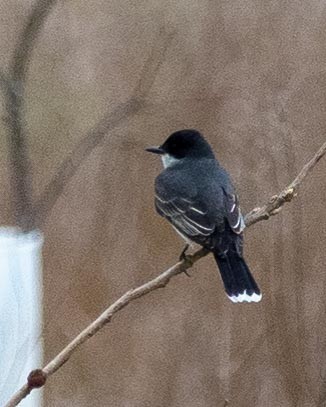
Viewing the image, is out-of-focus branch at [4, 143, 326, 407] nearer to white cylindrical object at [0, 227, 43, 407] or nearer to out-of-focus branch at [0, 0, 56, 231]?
white cylindrical object at [0, 227, 43, 407]

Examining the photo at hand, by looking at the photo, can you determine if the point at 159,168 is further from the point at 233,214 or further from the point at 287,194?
the point at 287,194

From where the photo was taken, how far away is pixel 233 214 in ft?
5.96

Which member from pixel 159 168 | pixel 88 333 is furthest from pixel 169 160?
pixel 88 333

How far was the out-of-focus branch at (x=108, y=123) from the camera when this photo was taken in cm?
278

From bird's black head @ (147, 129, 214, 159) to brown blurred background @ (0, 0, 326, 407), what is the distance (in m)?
0.72

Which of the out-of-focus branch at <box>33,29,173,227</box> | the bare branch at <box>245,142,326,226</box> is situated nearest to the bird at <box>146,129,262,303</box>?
the bare branch at <box>245,142,326,226</box>

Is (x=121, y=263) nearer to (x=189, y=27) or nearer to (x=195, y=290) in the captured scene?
(x=195, y=290)

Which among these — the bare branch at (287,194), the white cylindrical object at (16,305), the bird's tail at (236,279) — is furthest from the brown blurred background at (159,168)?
the bare branch at (287,194)

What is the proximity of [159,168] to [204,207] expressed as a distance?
1.07 meters

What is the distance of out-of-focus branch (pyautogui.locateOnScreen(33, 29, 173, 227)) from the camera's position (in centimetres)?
278

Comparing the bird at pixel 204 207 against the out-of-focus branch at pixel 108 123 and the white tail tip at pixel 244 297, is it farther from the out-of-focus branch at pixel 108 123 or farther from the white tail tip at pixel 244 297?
the out-of-focus branch at pixel 108 123

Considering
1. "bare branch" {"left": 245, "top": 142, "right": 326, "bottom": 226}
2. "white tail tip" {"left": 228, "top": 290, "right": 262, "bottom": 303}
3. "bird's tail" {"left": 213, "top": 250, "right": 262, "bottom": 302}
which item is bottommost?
"white tail tip" {"left": 228, "top": 290, "right": 262, "bottom": 303}

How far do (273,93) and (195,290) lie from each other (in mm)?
636

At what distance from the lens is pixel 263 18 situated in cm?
288
